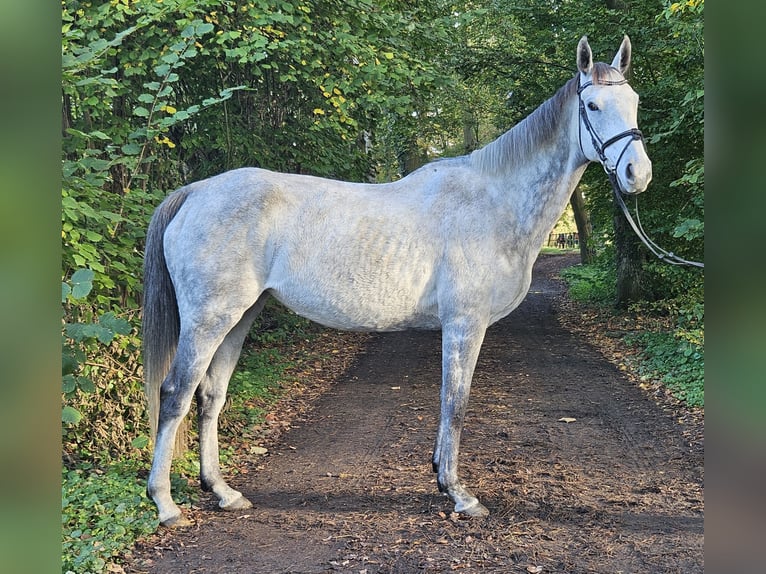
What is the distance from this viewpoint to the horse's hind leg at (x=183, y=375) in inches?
151

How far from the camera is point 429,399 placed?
688 cm

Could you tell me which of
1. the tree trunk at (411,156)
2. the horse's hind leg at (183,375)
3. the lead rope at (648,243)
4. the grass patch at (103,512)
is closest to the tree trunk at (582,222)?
the tree trunk at (411,156)

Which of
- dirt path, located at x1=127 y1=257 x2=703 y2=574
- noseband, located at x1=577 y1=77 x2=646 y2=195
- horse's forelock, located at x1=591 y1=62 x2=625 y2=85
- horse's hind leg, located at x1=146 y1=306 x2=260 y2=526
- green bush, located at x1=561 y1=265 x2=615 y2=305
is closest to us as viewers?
dirt path, located at x1=127 y1=257 x2=703 y2=574

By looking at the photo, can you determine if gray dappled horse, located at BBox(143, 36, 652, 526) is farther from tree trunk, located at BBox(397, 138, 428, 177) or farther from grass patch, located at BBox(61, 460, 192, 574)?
tree trunk, located at BBox(397, 138, 428, 177)

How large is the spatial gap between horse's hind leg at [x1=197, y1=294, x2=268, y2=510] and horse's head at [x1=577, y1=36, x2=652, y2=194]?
241cm

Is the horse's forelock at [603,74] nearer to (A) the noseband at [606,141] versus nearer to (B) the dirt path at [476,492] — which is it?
(A) the noseband at [606,141]

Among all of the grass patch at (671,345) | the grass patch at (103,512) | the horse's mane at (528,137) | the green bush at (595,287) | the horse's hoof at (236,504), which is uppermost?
the horse's mane at (528,137)

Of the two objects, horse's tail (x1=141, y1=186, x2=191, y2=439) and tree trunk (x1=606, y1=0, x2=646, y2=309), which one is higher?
horse's tail (x1=141, y1=186, x2=191, y2=439)

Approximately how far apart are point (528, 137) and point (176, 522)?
3.33 meters

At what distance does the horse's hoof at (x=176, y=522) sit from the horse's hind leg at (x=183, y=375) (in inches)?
2.7

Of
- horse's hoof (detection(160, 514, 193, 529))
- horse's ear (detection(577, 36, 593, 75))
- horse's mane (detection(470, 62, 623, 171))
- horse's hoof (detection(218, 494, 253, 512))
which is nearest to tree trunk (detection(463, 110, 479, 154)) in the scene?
horse's mane (detection(470, 62, 623, 171))

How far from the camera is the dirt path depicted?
3320mm
